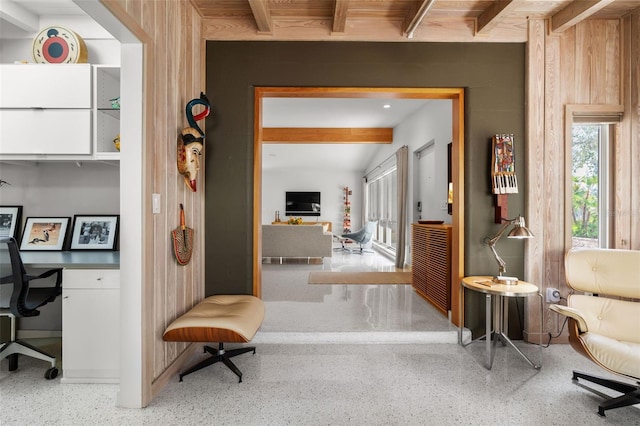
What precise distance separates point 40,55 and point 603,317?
4548 millimetres

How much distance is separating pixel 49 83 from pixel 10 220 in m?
1.26

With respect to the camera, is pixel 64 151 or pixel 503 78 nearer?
pixel 64 151

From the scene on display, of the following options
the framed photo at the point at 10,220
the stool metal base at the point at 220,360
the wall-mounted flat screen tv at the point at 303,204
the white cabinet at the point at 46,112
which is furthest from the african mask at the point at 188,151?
the wall-mounted flat screen tv at the point at 303,204

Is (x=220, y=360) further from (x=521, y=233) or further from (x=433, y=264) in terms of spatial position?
(x=433, y=264)

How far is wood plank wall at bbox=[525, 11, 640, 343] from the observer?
289 cm

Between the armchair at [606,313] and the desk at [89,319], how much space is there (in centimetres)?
286

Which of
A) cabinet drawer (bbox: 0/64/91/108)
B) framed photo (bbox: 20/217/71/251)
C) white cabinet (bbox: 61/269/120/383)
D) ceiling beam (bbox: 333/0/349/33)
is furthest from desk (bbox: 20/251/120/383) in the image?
ceiling beam (bbox: 333/0/349/33)

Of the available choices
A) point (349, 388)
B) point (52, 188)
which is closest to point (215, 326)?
point (349, 388)

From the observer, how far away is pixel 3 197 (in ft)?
9.54

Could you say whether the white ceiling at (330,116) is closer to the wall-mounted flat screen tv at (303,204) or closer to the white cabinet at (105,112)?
the wall-mounted flat screen tv at (303,204)

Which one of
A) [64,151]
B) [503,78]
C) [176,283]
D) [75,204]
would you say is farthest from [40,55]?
[503,78]

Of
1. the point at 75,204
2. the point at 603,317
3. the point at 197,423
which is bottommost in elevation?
the point at 197,423

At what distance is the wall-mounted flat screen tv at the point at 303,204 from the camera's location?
11.6 meters

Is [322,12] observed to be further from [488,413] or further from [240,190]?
[488,413]
